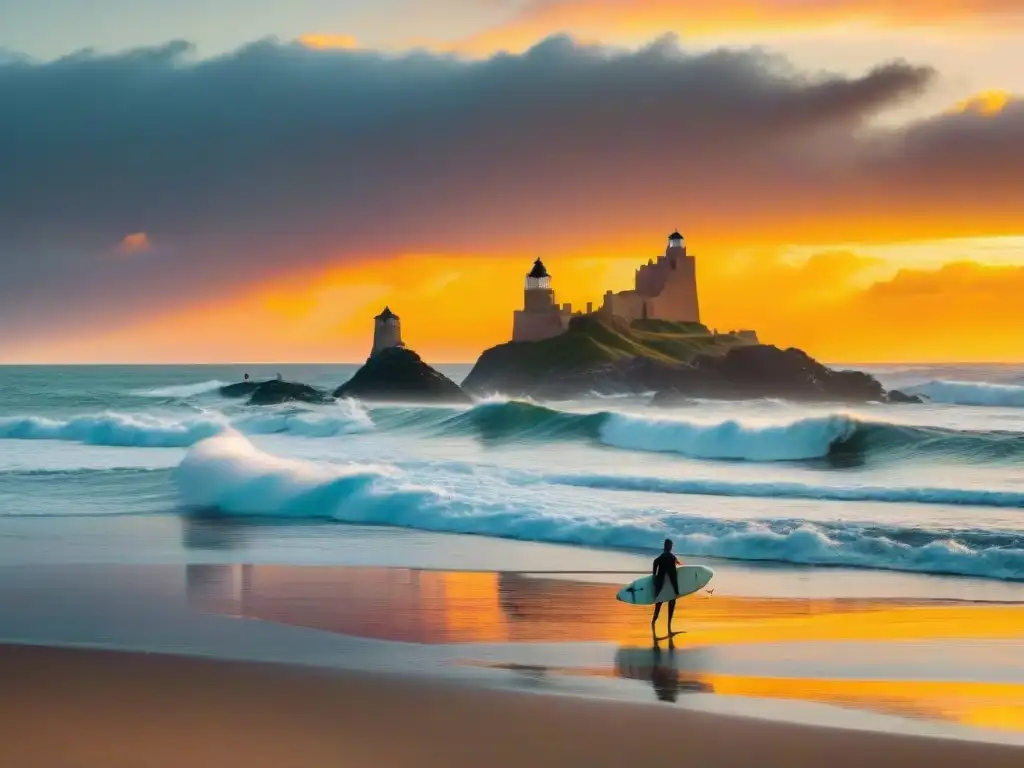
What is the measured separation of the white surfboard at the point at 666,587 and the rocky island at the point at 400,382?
72695 millimetres

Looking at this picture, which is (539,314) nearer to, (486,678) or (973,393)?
(973,393)

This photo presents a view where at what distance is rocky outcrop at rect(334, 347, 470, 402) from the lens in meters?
87.9

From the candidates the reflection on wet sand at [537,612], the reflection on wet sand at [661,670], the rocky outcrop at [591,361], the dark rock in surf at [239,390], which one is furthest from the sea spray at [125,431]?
the rocky outcrop at [591,361]

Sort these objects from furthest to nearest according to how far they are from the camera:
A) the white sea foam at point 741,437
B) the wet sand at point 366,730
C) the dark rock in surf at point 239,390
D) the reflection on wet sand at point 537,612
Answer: the dark rock in surf at point 239,390
the white sea foam at point 741,437
the reflection on wet sand at point 537,612
the wet sand at point 366,730

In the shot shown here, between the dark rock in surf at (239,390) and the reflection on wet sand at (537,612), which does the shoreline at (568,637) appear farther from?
the dark rock in surf at (239,390)

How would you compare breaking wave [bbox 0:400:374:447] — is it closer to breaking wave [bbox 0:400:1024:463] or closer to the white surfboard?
breaking wave [bbox 0:400:1024:463]

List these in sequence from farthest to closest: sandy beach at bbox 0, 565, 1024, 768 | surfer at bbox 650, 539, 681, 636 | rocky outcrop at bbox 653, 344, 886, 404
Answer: rocky outcrop at bbox 653, 344, 886, 404 < surfer at bbox 650, 539, 681, 636 < sandy beach at bbox 0, 565, 1024, 768

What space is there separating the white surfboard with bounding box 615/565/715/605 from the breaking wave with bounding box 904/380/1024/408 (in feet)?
243

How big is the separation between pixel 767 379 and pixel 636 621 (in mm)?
85349

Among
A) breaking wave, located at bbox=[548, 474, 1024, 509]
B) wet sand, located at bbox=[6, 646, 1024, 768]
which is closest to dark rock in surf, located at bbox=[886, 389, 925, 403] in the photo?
breaking wave, located at bbox=[548, 474, 1024, 509]

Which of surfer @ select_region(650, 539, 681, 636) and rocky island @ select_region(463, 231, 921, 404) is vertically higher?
rocky island @ select_region(463, 231, 921, 404)

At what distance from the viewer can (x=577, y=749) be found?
8.97 m

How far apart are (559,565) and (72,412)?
209ft

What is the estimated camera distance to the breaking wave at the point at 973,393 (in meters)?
88.1
